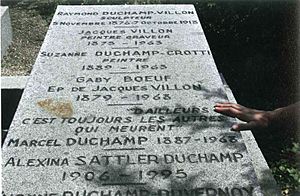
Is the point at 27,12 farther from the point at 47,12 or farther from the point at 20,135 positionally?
the point at 20,135

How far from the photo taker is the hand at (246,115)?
3434 mm

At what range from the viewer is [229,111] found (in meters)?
3.56

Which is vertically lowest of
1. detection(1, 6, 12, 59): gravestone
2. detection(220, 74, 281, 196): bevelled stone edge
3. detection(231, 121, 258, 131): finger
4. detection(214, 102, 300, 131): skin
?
detection(1, 6, 12, 59): gravestone

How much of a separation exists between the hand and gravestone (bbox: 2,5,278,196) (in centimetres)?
6

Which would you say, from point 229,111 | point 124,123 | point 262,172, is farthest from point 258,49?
point 124,123

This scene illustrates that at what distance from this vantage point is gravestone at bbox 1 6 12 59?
24.4 feet

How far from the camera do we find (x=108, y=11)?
5.23 metres

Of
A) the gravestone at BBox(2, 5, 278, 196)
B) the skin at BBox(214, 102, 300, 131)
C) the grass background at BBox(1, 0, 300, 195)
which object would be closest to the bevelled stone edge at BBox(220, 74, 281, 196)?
the skin at BBox(214, 102, 300, 131)

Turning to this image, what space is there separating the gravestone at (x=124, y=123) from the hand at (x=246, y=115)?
2.2 inches

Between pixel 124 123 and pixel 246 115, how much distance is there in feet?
2.43

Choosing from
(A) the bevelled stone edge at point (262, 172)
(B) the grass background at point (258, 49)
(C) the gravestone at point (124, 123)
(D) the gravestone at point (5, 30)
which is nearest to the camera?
(C) the gravestone at point (124, 123)

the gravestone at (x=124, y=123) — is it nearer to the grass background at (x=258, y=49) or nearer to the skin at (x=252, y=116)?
the skin at (x=252, y=116)

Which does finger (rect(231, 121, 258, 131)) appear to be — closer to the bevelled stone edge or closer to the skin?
the skin

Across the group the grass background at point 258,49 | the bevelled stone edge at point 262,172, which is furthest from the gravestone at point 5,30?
the bevelled stone edge at point 262,172
